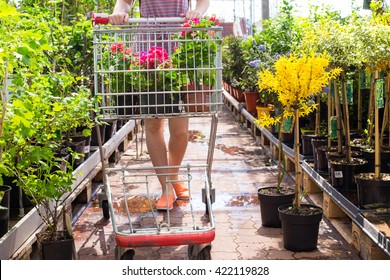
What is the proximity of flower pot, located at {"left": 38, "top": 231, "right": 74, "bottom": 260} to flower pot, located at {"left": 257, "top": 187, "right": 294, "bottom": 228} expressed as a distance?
1.23 metres

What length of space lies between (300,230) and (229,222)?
0.76 meters

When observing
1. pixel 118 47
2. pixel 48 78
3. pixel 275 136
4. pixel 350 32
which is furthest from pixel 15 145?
pixel 275 136

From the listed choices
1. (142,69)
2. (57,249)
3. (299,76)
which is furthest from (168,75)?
(57,249)

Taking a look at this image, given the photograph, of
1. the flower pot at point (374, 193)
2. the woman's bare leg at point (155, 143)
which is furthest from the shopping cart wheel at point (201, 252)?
the woman's bare leg at point (155, 143)

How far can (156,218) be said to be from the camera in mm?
4102

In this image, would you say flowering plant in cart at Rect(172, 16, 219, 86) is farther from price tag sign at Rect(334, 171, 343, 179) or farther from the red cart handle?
price tag sign at Rect(334, 171, 343, 179)

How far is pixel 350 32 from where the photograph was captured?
387cm

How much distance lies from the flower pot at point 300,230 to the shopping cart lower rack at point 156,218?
0.44 meters

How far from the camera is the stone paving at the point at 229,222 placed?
3.54 metres

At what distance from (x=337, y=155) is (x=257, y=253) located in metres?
1.16

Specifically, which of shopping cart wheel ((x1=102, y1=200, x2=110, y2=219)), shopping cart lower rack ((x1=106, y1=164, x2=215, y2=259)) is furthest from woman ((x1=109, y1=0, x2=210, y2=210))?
shopping cart wheel ((x1=102, y1=200, x2=110, y2=219))

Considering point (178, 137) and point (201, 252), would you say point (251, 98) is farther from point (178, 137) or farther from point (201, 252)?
point (201, 252)

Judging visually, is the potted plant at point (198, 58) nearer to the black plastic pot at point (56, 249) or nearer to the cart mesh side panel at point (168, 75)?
the cart mesh side panel at point (168, 75)

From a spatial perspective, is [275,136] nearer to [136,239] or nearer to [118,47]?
[118,47]
